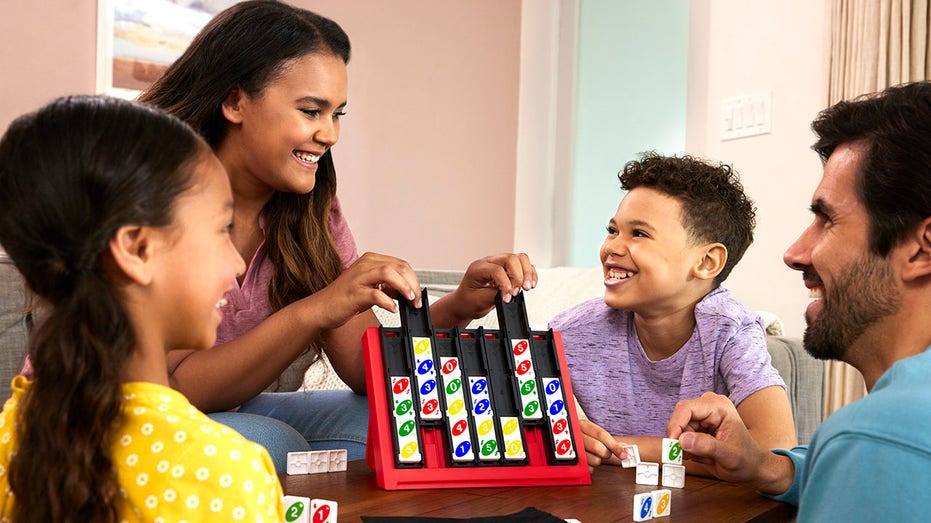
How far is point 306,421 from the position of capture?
5.83 ft

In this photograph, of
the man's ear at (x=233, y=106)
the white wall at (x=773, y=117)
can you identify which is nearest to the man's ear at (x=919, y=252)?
the man's ear at (x=233, y=106)

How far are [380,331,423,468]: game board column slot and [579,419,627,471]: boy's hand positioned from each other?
0.32 m

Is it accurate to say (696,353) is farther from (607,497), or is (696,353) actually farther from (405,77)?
(405,77)

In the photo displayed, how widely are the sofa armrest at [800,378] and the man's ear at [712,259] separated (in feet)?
2.01

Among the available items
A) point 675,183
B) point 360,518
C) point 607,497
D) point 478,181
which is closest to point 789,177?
point 675,183

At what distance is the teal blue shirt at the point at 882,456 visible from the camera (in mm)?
804

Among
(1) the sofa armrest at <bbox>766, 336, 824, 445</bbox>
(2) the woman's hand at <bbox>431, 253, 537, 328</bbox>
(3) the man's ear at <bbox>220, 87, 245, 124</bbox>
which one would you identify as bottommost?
(1) the sofa armrest at <bbox>766, 336, 824, 445</bbox>

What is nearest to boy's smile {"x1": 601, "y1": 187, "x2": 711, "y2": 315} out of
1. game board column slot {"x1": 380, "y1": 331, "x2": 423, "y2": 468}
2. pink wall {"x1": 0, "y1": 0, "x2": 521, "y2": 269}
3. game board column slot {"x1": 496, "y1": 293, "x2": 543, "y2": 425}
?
game board column slot {"x1": 496, "y1": 293, "x2": 543, "y2": 425}

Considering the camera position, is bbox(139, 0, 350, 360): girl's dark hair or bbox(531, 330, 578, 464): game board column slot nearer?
bbox(531, 330, 578, 464): game board column slot

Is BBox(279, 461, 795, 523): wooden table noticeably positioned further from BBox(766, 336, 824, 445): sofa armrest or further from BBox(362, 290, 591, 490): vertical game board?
BBox(766, 336, 824, 445): sofa armrest

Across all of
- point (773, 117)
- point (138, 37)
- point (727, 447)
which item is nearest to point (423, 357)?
point (727, 447)

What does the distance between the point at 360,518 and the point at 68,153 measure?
517 mm

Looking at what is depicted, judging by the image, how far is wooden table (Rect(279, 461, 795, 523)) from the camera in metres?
1.12

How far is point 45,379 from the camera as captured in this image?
79 centimetres
